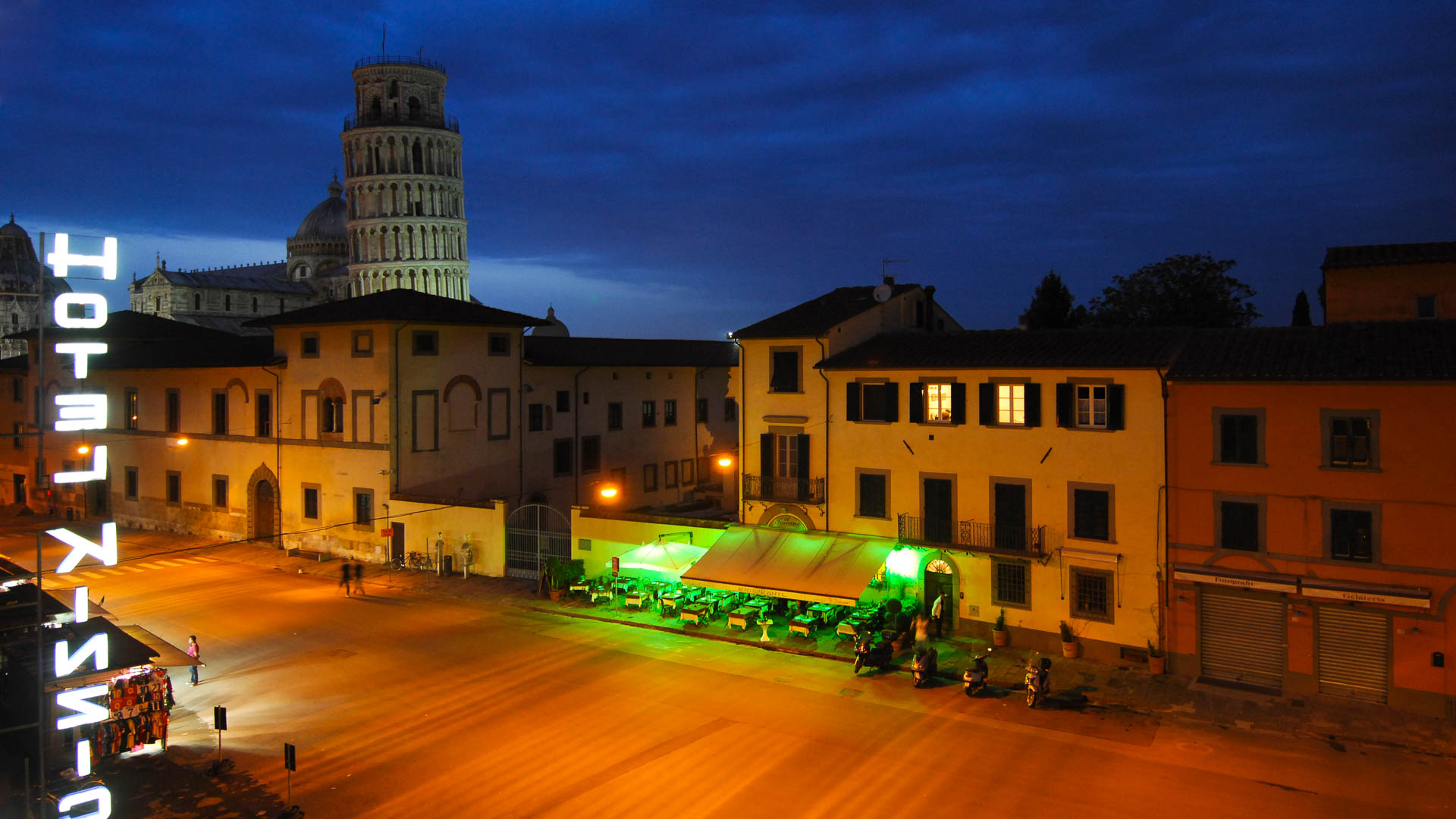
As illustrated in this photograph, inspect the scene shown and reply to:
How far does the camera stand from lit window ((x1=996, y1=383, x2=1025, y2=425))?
25094mm

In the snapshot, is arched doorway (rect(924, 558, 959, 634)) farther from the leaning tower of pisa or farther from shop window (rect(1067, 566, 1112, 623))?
the leaning tower of pisa

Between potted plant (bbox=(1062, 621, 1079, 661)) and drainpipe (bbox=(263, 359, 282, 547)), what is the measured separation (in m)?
32.0

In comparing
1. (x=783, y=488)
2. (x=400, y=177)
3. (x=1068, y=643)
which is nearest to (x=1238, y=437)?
(x=1068, y=643)

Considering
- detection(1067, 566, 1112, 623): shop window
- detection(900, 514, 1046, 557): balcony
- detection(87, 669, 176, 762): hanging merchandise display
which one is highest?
detection(900, 514, 1046, 557): balcony

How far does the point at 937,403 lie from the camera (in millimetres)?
26625

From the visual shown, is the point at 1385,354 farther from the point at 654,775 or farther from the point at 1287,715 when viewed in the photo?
the point at 654,775

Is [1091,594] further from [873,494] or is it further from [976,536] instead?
[873,494]

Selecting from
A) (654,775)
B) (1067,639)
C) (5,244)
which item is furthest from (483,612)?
(5,244)

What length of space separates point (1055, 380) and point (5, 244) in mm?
101524

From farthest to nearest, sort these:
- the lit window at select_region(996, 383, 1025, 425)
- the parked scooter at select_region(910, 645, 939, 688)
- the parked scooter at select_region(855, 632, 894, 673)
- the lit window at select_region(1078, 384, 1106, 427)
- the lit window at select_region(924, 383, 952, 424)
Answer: the lit window at select_region(924, 383, 952, 424), the lit window at select_region(996, 383, 1025, 425), the lit window at select_region(1078, 384, 1106, 427), the parked scooter at select_region(855, 632, 894, 673), the parked scooter at select_region(910, 645, 939, 688)

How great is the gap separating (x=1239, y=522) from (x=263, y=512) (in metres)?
37.9

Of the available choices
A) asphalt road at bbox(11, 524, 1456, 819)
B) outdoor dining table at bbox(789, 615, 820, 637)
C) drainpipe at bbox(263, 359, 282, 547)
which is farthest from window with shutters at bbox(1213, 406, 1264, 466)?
drainpipe at bbox(263, 359, 282, 547)

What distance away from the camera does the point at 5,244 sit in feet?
292

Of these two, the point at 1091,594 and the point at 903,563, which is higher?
the point at 903,563
